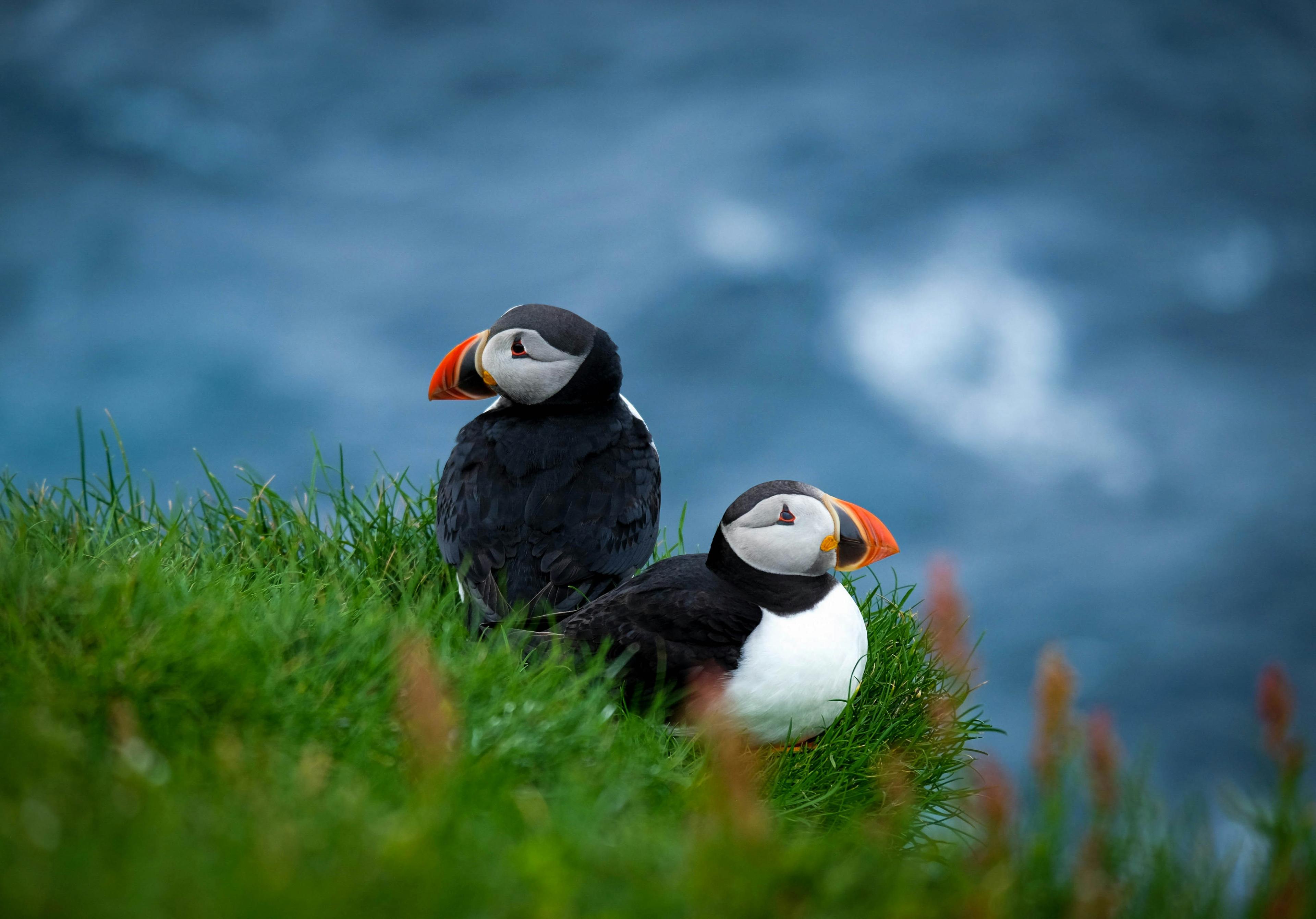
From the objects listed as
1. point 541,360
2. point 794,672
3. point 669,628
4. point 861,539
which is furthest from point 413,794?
point 541,360

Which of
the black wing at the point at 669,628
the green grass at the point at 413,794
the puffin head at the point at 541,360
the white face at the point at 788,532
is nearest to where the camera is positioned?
the green grass at the point at 413,794

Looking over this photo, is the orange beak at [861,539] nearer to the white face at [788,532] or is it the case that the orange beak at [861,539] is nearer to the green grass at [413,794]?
the white face at [788,532]

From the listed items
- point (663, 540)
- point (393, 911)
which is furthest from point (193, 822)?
point (663, 540)

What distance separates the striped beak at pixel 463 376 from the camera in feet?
16.6

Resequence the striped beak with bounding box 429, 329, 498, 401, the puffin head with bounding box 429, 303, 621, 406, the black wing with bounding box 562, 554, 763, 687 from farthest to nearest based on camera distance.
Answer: the striped beak with bounding box 429, 329, 498, 401 < the puffin head with bounding box 429, 303, 621, 406 < the black wing with bounding box 562, 554, 763, 687

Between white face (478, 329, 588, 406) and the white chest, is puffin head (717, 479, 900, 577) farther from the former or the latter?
white face (478, 329, 588, 406)

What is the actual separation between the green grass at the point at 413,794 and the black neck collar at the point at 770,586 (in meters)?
0.61

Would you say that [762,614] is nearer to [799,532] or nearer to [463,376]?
[799,532]

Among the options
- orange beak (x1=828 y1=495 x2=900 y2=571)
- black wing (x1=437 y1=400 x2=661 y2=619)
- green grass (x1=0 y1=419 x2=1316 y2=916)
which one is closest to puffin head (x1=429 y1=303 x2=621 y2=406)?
black wing (x1=437 y1=400 x2=661 y2=619)

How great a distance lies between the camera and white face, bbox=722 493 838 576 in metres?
4.07

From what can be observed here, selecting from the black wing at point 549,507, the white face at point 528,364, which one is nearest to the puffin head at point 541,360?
the white face at point 528,364

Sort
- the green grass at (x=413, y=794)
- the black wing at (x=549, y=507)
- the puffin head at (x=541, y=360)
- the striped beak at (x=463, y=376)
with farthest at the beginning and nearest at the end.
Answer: the striped beak at (x=463, y=376) < the puffin head at (x=541, y=360) < the black wing at (x=549, y=507) < the green grass at (x=413, y=794)

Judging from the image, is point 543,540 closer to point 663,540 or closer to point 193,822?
point 663,540

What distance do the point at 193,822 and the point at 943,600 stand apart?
5.72 ft
